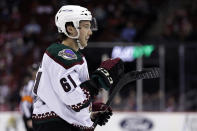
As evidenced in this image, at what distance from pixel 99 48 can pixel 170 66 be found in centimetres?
129

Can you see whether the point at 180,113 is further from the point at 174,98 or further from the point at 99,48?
the point at 99,48

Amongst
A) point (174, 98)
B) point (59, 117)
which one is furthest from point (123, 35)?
point (59, 117)

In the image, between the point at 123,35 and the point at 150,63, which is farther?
the point at 123,35

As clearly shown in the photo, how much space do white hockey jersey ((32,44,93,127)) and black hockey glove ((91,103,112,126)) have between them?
0.24 m

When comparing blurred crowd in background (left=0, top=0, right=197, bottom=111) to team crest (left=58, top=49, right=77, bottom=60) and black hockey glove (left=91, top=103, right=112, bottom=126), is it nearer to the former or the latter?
black hockey glove (left=91, top=103, right=112, bottom=126)

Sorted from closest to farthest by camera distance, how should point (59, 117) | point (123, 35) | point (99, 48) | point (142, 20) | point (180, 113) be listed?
point (59, 117), point (180, 113), point (99, 48), point (123, 35), point (142, 20)

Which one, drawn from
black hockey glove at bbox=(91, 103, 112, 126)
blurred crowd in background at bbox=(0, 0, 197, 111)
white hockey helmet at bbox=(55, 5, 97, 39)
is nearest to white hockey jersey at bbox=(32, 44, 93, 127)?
white hockey helmet at bbox=(55, 5, 97, 39)

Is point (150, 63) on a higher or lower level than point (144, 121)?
higher

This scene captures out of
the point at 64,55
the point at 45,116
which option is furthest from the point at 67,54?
the point at 45,116

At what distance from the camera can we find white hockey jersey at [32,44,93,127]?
2752 millimetres

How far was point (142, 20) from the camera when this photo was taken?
1219 centimetres

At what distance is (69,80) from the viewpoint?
108 inches

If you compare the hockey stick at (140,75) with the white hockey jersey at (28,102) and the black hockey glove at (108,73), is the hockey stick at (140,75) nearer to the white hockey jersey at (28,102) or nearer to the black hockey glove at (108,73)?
the black hockey glove at (108,73)

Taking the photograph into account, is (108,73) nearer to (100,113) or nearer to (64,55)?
(64,55)
